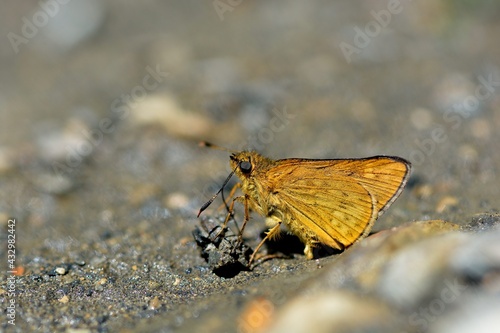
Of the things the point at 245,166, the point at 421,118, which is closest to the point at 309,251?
the point at 245,166

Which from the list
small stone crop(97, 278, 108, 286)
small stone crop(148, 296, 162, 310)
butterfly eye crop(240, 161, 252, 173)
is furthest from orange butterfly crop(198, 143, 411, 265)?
small stone crop(97, 278, 108, 286)

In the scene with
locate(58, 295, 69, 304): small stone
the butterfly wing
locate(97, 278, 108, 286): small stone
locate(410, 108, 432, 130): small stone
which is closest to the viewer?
locate(58, 295, 69, 304): small stone

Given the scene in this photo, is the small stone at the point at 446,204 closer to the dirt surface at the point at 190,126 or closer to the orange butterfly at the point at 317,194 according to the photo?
the dirt surface at the point at 190,126

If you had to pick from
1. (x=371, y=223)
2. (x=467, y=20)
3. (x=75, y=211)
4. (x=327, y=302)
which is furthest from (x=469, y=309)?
(x=467, y=20)

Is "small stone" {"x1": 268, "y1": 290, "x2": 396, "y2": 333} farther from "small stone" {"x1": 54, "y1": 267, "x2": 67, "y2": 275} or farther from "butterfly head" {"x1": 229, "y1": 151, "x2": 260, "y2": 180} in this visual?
"small stone" {"x1": 54, "y1": 267, "x2": 67, "y2": 275}

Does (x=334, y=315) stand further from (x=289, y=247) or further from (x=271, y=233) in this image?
(x=289, y=247)

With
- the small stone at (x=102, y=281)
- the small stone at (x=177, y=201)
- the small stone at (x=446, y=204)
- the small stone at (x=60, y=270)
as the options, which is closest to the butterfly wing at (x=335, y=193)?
the small stone at (x=446, y=204)
